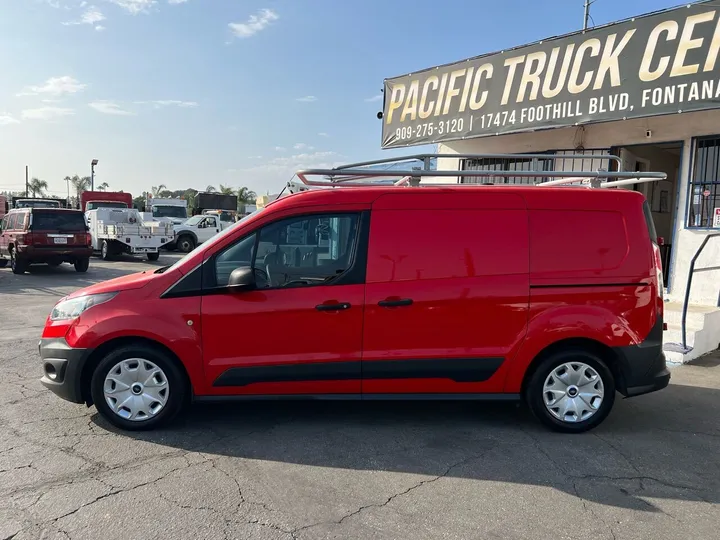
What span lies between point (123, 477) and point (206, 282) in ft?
4.84

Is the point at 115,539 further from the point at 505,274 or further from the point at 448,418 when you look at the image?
the point at 505,274

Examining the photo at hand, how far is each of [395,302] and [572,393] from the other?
1.65 meters

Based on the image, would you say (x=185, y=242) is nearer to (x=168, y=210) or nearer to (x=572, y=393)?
(x=168, y=210)

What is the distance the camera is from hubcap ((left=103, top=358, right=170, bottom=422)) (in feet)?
13.7

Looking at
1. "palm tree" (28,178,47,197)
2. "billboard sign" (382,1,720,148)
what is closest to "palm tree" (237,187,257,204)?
"palm tree" (28,178,47,197)

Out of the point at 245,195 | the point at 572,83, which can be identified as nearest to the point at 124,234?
Answer: the point at 572,83

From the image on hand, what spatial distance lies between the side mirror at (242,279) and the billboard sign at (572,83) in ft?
21.1

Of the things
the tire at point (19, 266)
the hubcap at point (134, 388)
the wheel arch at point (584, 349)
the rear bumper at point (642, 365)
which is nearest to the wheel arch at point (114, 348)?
the hubcap at point (134, 388)

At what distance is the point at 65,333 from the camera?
422 cm

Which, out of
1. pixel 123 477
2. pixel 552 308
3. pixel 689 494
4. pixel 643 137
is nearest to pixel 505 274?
pixel 552 308

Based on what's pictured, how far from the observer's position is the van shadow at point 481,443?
3.63m

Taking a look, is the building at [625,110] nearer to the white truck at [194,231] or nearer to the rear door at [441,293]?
the rear door at [441,293]

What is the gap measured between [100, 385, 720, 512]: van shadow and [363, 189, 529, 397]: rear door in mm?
442

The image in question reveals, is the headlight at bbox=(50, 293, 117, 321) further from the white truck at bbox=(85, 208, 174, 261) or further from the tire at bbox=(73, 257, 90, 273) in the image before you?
the white truck at bbox=(85, 208, 174, 261)
